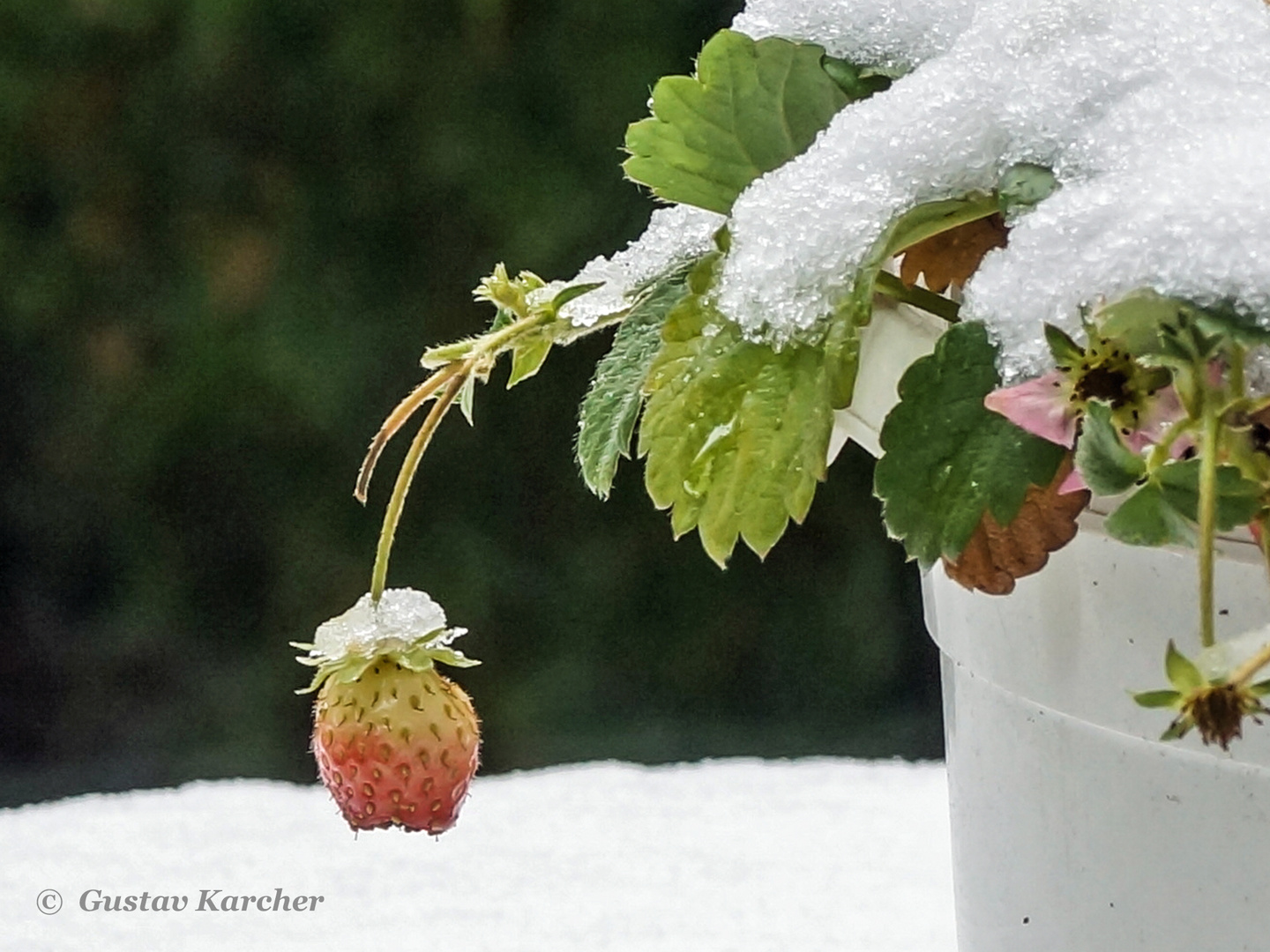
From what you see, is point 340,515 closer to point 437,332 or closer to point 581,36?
point 437,332

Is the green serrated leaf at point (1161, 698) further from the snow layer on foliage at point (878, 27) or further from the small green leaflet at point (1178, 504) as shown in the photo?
the snow layer on foliage at point (878, 27)

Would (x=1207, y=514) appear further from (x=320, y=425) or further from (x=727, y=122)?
(x=320, y=425)

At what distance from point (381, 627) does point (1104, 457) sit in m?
0.19

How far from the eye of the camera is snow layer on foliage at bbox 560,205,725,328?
312 mm

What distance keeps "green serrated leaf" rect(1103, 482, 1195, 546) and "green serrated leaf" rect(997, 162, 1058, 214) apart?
61 mm

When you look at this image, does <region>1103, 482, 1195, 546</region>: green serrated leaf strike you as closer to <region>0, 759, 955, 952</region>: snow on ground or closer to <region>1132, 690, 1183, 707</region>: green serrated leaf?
<region>1132, 690, 1183, 707</region>: green serrated leaf

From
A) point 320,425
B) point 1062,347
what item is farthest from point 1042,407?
point 320,425

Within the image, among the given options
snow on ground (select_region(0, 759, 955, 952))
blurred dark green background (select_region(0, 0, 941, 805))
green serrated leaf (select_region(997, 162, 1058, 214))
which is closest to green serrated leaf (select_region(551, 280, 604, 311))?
green serrated leaf (select_region(997, 162, 1058, 214))

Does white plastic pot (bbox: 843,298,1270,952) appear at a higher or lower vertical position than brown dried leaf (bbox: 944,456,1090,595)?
lower

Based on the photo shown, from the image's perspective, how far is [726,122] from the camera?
28 centimetres

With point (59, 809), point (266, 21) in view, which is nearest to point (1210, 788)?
point (59, 809)

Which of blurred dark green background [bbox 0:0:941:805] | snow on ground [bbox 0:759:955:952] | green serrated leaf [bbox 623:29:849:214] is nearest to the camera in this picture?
green serrated leaf [bbox 623:29:849:214]

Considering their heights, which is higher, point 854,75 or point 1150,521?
point 854,75

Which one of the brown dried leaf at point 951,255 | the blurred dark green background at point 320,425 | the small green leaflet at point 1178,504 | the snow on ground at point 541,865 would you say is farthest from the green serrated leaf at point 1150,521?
the blurred dark green background at point 320,425
